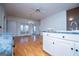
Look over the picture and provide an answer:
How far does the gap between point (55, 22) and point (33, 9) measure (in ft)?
1.09

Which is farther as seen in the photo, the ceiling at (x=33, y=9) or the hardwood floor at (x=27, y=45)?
the hardwood floor at (x=27, y=45)

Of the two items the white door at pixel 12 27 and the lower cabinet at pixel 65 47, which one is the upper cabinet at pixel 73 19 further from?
the white door at pixel 12 27

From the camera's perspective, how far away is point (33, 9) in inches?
51.4

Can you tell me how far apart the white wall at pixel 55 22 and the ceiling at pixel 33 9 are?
54 millimetres

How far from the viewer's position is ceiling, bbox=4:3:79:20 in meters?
1.22

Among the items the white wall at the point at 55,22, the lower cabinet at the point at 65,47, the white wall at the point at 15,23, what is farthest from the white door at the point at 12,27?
the lower cabinet at the point at 65,47

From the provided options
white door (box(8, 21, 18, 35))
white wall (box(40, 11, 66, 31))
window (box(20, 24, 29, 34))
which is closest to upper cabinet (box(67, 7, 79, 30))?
white wall (box(40, 11, 66, 31))

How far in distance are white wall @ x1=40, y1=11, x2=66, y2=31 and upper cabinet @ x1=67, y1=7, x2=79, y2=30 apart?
0.06 meters

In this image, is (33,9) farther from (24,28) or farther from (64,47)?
(64,47)

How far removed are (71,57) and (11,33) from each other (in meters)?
0.79

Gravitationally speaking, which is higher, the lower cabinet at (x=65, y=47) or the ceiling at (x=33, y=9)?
the ceiling at (x=33, y=9)

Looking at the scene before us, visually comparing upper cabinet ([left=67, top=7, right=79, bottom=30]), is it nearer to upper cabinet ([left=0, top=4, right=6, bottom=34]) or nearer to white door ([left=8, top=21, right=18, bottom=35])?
white door ([left=8, top=21, right=18, bottom=35])

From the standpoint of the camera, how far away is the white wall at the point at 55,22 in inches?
50.2

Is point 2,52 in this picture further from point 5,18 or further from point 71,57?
point 71,57
